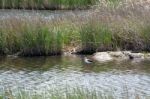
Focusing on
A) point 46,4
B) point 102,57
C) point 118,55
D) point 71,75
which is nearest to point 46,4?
point 46,4

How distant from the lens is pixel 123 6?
19672 mm

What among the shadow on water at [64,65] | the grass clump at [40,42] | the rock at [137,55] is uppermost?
the grass clump at [40,42]

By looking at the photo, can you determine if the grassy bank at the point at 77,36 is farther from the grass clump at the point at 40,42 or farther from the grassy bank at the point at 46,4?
the grassy bank at the point at 46,4

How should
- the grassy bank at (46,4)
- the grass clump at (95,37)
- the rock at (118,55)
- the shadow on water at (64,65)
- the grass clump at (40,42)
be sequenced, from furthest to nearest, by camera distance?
1. the grassy bank at (46,4)
2. the grass clump at (95,37)
3. the grass clump at (40,42)
4. the rock at (118,55)
5. the shadow on water at (64,65)

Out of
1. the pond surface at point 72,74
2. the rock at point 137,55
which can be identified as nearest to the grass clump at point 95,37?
the pond surface at point 72,74

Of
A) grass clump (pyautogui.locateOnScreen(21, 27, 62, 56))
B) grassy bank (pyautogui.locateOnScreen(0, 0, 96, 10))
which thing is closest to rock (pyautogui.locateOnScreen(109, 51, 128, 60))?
grass clump (pyautogui.locateOnScreen(21, 27, 62, 56))

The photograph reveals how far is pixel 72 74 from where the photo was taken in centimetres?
1365

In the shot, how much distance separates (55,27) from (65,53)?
90 cm

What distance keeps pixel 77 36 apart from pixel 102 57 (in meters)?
1.75

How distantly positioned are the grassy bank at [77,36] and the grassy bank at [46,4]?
10.6 metres

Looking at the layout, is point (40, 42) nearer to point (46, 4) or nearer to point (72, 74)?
point (72, 74)

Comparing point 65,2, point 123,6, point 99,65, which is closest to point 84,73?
point 99,65

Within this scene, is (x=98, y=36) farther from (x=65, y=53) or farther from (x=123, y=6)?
(x=123, y=6)

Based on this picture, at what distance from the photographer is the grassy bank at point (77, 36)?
53.5 feet
